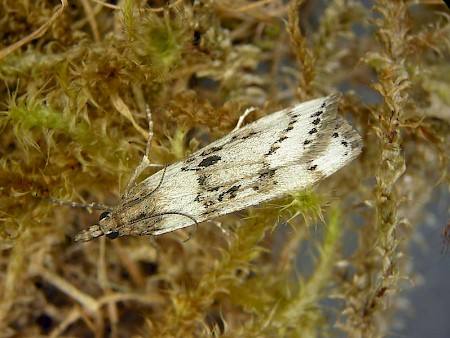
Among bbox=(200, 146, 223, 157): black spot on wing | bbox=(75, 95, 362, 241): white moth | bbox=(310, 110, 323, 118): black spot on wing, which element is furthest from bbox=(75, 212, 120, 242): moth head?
bbox=(310, 110, 323, 118): black spot on wing

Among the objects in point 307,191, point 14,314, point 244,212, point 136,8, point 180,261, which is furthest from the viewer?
point 180,261

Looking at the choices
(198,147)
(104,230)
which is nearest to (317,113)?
(198,147)

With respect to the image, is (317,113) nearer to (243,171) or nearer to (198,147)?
(243,171)

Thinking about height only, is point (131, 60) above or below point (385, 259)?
above

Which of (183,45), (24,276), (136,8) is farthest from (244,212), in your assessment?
(24,276)

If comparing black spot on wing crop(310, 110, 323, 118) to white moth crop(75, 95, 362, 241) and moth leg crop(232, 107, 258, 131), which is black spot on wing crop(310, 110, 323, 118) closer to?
white moth crop(75, 95, 362, 241)

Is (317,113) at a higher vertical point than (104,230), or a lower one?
higher

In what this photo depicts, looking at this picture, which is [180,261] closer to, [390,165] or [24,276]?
[24,276]
